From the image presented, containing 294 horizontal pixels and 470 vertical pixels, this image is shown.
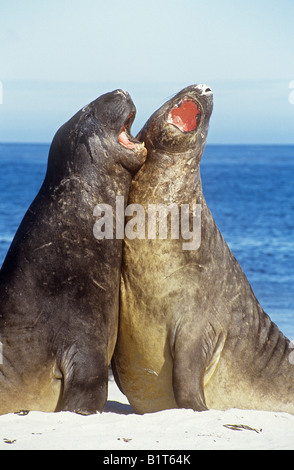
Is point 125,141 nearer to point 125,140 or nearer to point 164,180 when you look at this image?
point 125,140

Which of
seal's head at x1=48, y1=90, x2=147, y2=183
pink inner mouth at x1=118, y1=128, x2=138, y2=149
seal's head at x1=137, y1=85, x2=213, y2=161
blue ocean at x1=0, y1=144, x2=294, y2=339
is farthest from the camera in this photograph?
blue ocean at x1=0, y1=144, x2=294, y2=339

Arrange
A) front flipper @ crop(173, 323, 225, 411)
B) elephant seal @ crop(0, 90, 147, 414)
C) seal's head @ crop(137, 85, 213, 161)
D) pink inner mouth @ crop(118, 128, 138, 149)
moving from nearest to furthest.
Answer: elephant seal @ crop(0, 90, 147, 414) → front flipper @ crop(173, 323, 225, 411) → pink inner mouth @ crop(118, 128, 138, 149) → seal's head @ crop(137, 85, 213, 161)

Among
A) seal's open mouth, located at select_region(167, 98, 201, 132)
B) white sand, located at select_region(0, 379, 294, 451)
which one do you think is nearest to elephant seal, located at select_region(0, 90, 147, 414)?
white sand, located at select_region(0, 379, 294, 451)

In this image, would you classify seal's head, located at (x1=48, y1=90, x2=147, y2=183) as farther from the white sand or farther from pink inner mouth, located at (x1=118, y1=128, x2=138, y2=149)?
the white sand

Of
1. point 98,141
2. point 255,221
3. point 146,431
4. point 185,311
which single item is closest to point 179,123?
point 98,141

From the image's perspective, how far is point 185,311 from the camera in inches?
275

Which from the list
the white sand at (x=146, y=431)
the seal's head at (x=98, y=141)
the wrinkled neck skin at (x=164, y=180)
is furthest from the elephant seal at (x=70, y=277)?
the white sand at (x=146, y=431)

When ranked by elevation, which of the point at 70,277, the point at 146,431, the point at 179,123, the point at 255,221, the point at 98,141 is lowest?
the point at 255,221

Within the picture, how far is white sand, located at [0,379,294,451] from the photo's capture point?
18.3ft

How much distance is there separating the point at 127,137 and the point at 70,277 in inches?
52.9

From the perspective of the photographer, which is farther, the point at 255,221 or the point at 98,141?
the point at 255,221

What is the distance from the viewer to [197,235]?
7.21 metres
